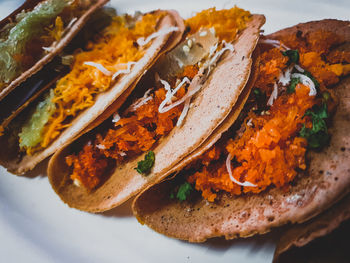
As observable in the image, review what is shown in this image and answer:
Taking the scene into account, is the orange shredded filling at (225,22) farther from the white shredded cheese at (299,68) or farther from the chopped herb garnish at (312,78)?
the chopped herb garnish at (312,78)

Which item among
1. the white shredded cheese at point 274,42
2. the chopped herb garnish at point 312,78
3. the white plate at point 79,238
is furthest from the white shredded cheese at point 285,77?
the white plate at point 79,238

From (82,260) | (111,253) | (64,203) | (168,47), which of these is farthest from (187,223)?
(168,47)

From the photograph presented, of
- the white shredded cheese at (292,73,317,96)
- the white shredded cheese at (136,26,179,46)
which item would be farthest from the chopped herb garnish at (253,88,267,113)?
the white shredded cheese at (136,26,179,46)

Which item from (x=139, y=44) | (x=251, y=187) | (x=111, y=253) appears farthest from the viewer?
(x=139, y=44)

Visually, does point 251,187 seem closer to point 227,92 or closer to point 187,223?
point 187,223

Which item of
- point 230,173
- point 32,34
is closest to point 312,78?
point 230,173

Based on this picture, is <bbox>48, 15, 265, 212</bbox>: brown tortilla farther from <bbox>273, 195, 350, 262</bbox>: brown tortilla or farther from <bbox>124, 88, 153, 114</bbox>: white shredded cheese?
<bbox>273, 195, 350, 262</bbox>: brown tortilla

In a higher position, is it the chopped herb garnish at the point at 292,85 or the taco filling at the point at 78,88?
the taco filling at the point at 78,88
